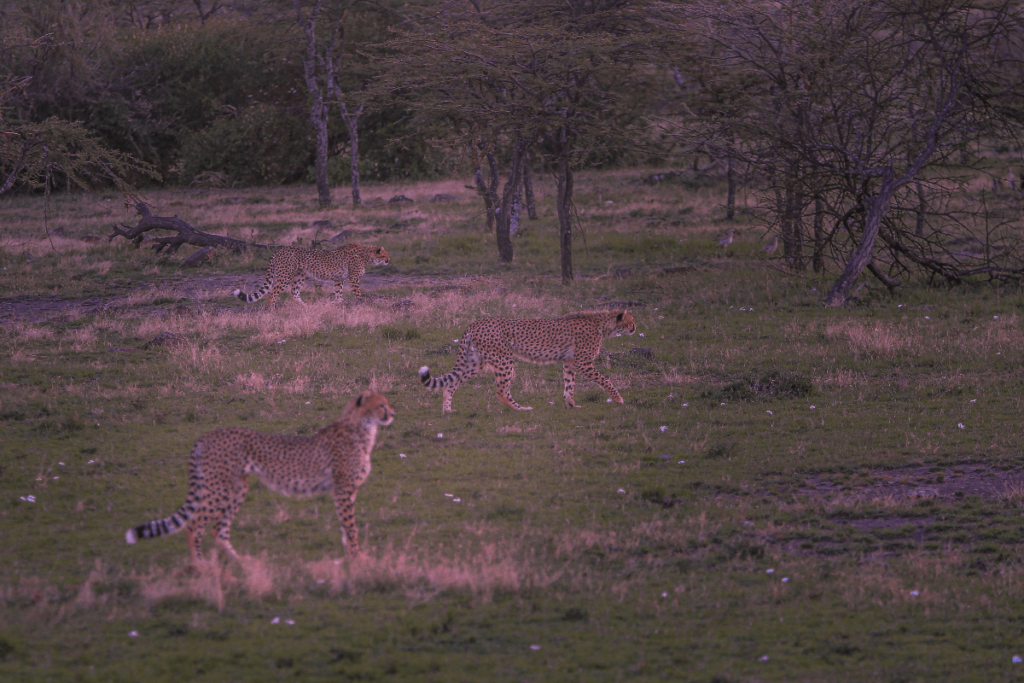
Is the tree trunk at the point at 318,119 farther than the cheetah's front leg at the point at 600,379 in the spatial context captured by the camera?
Yes

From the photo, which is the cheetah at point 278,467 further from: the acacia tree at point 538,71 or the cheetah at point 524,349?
the acacia tree at point 538,71

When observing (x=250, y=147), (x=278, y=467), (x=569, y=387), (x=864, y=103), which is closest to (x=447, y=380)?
(x=569, y=387)

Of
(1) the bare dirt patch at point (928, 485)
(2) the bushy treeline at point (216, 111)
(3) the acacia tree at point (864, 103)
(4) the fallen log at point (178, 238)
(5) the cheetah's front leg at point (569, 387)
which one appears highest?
(2) the bushy treeline at point (216, 111)

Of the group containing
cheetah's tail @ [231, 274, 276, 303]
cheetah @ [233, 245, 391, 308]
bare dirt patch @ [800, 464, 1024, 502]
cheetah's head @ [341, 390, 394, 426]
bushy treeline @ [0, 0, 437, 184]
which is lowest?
bare dirt patch @ [800, 464, 1024, 502]

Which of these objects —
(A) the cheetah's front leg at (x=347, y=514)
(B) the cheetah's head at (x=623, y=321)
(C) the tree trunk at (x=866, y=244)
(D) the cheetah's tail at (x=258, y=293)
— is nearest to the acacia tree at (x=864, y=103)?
(C) the tree trunk at (x=866, y=244)

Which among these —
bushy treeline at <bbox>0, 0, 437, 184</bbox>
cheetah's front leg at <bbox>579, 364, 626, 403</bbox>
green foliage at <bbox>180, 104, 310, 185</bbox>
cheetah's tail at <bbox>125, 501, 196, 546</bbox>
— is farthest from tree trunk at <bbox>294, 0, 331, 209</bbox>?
cheetah's tail at <bbox>125, 501, 196, 546</bbox>

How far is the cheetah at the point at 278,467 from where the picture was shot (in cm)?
718

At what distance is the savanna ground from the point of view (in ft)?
19.8

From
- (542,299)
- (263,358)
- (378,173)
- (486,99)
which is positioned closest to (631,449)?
(263,358)

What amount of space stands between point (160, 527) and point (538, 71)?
609 inches

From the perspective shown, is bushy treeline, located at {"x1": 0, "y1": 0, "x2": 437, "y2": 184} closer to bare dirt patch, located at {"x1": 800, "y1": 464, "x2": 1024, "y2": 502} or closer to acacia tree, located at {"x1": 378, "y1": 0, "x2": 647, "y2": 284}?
acacia tree, located at {"x1": 378, "y1": 0, "x2": 647, "y2": 284}

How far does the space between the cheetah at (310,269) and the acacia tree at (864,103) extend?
7.80m

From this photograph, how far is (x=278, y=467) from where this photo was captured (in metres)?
7.47

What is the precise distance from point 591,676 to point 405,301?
13845 millimetres
